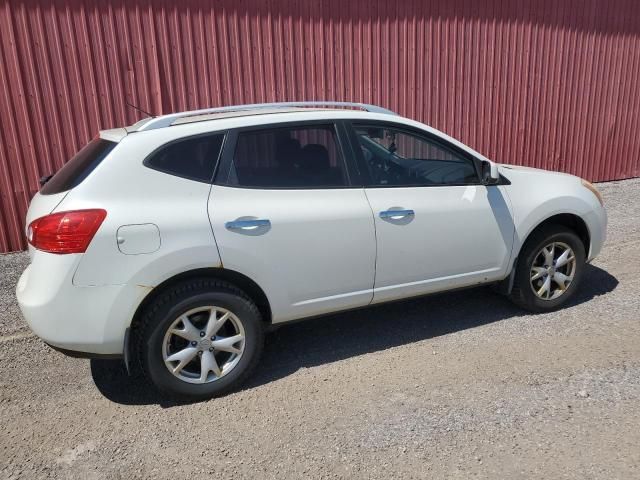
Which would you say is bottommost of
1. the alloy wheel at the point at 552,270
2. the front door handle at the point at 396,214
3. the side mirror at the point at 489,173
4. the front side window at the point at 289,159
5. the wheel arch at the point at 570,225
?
the alloy wheel at the point at 552,270

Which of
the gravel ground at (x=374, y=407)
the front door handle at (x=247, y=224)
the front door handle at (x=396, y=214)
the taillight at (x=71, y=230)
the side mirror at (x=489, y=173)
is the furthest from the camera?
the side mirror at (x=489, y=173)

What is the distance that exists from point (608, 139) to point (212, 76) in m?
6.92

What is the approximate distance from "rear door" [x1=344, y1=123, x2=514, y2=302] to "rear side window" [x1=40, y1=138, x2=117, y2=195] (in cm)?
162

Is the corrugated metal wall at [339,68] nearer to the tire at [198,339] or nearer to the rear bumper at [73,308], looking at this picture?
the rear bumper at [73,308]

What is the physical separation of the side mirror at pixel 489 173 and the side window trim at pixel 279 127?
1.02 meters

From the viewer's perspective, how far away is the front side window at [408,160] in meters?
3.74

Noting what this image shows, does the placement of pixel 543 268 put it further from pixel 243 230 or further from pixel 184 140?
pixel 184 140

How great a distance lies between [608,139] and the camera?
30.7ft

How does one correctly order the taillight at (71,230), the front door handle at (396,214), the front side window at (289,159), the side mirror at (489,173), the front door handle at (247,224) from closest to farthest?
the taillight at (71,230) < the front door handle at (247,224) < the front side window at (289,159) < the front door handle at (396,214) < the side mirror at (489,173)

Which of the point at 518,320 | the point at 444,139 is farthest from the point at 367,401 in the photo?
the point at 444,139

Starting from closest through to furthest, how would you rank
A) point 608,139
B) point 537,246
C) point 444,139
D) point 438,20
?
1. point 444,139
2. point 537,246
3. point 438,20
4. point 608,139

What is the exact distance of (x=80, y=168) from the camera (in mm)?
3221

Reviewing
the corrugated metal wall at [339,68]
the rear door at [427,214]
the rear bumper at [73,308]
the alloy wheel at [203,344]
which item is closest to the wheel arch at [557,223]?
the rear door at [427,214]

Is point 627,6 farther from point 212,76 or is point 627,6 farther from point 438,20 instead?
point 212,76
